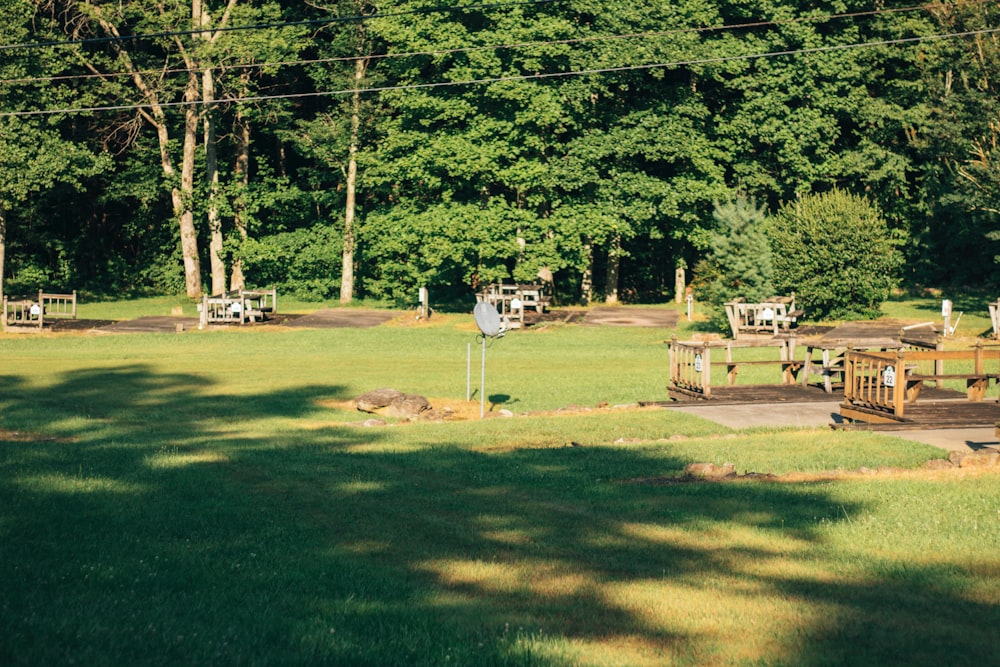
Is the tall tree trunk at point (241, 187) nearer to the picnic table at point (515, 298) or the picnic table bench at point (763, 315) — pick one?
the picnic table at point (515, 298)

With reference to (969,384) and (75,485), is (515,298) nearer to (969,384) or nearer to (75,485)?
(969,384)

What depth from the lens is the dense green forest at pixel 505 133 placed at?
5262 cm

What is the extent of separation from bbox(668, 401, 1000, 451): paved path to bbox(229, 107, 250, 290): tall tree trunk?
133 ft

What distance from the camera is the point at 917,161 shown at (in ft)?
199

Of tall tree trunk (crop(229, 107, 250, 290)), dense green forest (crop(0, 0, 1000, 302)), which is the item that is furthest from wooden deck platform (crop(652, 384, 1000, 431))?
tall tree trunk (crop(229, 107, 250, 290))

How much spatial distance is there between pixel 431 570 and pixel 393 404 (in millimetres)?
16147

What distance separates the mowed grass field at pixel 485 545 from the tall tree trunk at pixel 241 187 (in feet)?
123

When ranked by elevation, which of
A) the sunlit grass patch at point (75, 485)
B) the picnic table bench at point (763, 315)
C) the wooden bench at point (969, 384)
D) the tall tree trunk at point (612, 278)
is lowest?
the sunlit grass patch at point (75, 485)

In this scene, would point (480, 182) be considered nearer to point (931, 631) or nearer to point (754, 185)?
point (754, 185)

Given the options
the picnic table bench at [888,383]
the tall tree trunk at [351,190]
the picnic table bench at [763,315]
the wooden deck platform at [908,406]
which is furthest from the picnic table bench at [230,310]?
the picnic table bench at [888,383]

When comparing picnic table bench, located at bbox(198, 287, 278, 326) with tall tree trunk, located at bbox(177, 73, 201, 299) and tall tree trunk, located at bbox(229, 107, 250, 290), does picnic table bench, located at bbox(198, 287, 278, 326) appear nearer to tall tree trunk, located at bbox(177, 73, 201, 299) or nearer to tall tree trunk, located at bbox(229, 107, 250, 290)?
tall tree trunk, located at bbox(177, 73, 201, 299)

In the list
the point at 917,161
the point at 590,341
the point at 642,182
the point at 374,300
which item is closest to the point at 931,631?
the point at 590,341

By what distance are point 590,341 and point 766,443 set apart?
2379 cm

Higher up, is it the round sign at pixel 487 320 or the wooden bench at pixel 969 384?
the round sign at pixel 487 320
